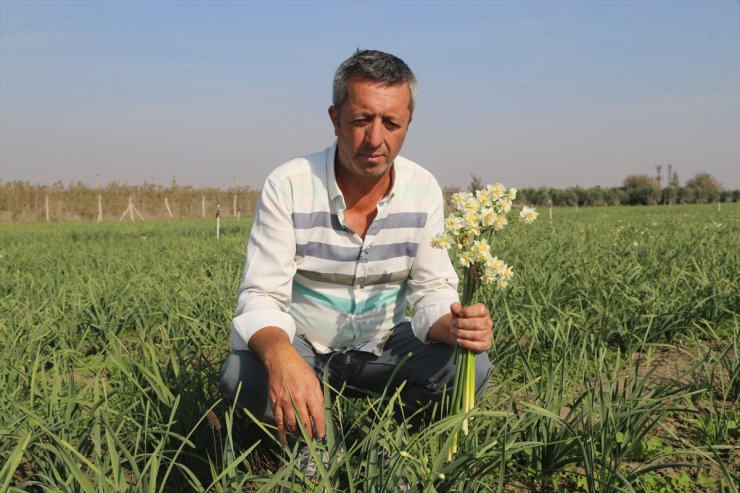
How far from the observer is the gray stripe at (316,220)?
2.33m

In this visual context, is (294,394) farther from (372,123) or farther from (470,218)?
(372,123)

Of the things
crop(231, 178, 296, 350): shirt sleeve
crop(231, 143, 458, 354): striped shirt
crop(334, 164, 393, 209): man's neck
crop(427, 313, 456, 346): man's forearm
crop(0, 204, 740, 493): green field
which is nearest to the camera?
crop(0, 204, 740, 493): green field

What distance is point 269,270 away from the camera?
221cm

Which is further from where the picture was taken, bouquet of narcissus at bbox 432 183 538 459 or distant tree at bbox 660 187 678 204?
distant tree at bbox 660 187 678 204

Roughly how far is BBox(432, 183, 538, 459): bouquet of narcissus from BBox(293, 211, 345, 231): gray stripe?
62 centimetres

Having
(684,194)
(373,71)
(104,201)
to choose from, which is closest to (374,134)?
(373,71)

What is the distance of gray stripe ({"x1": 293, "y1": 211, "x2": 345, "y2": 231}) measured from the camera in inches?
91.9

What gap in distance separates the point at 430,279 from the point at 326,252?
1.41 feet

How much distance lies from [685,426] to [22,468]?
244 centimetres

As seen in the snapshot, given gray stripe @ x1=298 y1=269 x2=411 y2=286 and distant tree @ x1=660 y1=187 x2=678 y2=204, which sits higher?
distant tree @ x1=660 y1=187 x2=678 y2=204

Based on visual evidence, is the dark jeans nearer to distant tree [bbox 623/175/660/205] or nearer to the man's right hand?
the man's right hand

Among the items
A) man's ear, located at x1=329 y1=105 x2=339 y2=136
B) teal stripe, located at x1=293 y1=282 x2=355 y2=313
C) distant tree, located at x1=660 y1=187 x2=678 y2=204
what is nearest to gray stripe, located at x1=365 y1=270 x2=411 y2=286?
teal stripe, located at x1=293 y1=282 x2=355 y2=313

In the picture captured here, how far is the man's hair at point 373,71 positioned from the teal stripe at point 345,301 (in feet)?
2.37

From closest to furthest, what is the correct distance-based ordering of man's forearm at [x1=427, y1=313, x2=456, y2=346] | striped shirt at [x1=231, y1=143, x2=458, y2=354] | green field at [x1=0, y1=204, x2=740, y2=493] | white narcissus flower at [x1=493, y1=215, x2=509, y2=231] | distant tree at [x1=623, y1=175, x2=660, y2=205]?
green field at [x1=0, y1=204, x2=740, y2=493] < white narcissus flower at [x1=493, y1=215, x2=509, y2=231] < man's forearm at [x1=427, y1=313, x2=456, y2=346] < striped shirt at [x1=231, y1=143, x2=458, y2=354] < distant tree at [x1=623, y1=175, x2=660, y2=205]
